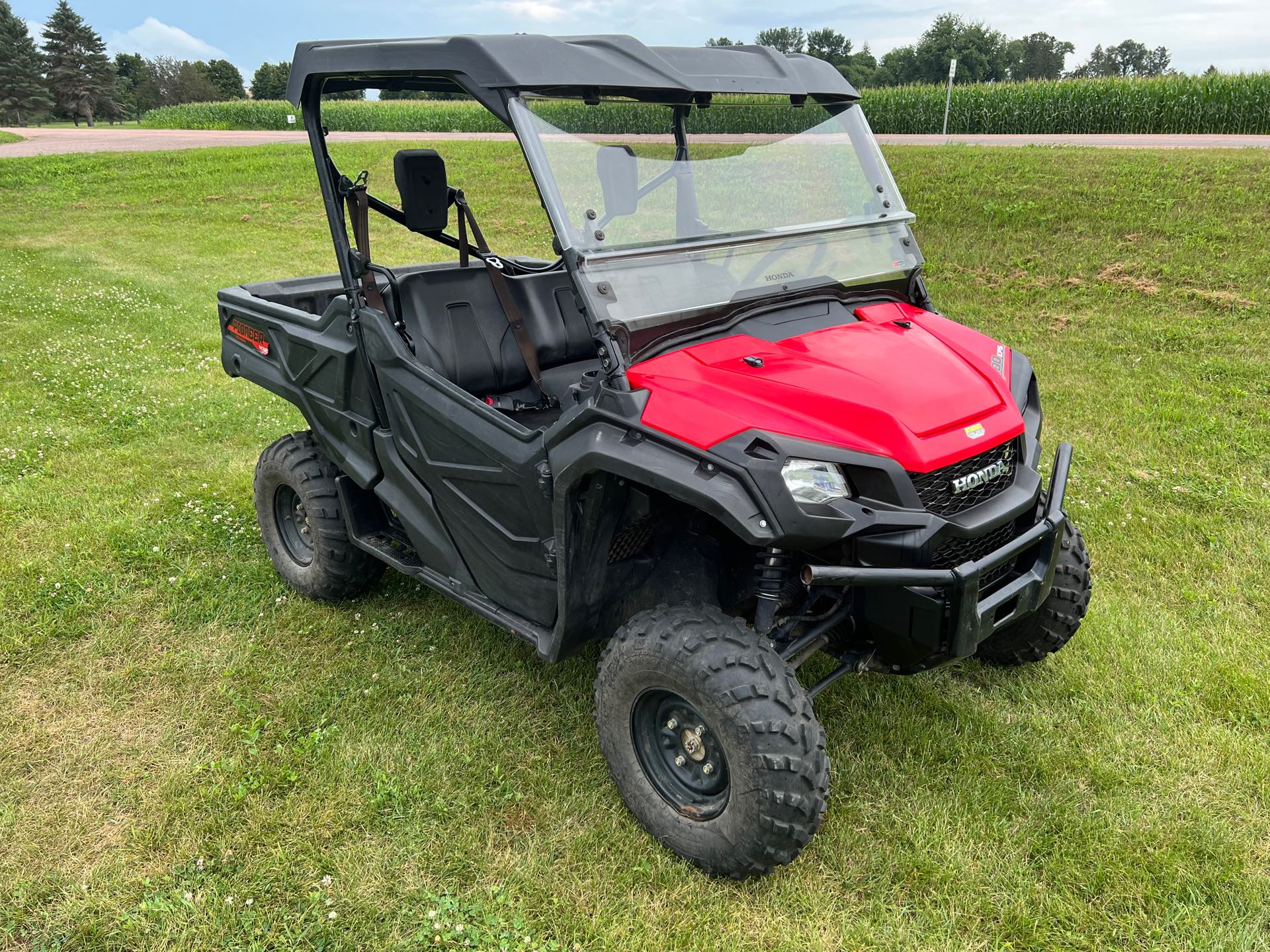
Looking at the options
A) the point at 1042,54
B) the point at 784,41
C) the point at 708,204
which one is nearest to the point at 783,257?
the point at 708,204

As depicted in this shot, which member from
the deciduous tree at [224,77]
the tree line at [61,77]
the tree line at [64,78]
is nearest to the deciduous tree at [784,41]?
the tree line at [64,78]

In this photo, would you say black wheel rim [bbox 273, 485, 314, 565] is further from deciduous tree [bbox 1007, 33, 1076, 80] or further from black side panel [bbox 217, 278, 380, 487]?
deciduous tree [bbox 1007, 33, 1076, 80]

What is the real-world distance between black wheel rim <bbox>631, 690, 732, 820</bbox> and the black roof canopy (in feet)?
5.82

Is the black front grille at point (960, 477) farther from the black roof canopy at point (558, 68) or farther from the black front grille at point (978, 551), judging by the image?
the black roof canopy at point (558, 68)

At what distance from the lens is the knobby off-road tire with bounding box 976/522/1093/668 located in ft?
11.0

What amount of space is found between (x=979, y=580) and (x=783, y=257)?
4.21 feet

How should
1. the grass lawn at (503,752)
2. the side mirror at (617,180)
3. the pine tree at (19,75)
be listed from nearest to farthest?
the grass lawn at (503,752), the side mirror at (617,180), the pine tree at (19,75)

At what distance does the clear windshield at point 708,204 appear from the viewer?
2705 millimetres

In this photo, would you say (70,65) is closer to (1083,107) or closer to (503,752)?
(1083,107)

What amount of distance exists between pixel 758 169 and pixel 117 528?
374 centimetres

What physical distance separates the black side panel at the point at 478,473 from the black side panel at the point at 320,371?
209 millimetres

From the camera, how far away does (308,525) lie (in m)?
4.07

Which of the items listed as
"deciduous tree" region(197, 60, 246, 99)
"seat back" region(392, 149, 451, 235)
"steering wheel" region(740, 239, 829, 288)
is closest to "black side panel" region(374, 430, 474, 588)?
"seat back" region(392, 149, 451, 235)

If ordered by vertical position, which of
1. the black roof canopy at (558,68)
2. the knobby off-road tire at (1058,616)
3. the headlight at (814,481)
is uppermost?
the black roof canopy at (558,68)
